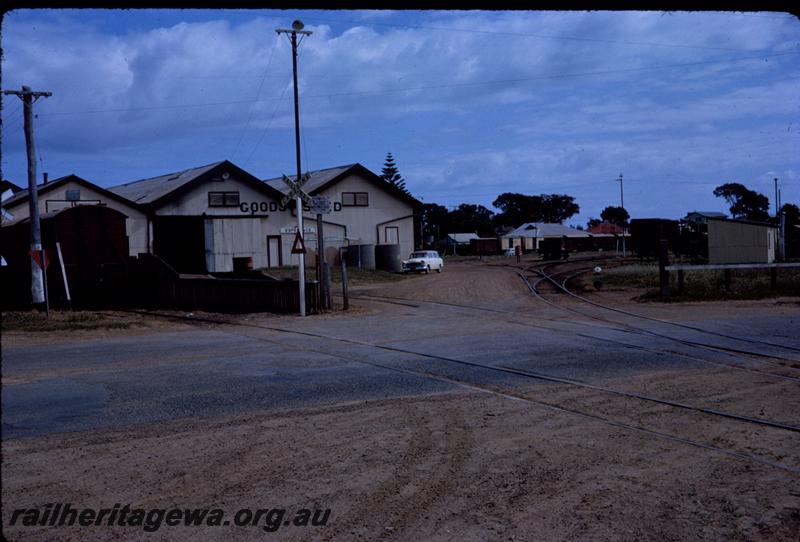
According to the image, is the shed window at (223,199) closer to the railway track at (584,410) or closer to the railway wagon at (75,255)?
the railway wagon at (75,255)

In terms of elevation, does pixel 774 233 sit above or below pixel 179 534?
above

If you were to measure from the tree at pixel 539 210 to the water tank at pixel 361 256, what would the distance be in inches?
3964

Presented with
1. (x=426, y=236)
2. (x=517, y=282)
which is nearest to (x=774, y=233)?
(x=517, y=282)

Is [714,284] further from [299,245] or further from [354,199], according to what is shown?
[354,199]

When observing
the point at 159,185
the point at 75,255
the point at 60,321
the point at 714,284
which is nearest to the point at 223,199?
the point at 159,185

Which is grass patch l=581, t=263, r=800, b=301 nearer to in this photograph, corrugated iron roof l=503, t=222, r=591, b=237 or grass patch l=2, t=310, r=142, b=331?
grass patch l=2, t=310, r=142, b=331

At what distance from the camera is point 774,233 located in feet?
129

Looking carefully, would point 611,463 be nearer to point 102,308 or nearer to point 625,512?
point 625,512

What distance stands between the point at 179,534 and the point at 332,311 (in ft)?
62.0

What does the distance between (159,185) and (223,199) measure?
6.39 meters

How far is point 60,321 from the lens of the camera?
73.8ft

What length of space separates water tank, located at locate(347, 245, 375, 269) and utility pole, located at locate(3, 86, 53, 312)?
22948 mm

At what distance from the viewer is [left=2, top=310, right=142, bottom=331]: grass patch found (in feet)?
70.0

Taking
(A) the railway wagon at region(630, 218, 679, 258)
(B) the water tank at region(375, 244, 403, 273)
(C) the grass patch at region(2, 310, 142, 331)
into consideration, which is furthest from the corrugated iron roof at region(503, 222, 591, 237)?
(C) the grass patch at region(2, 310, 142, 331)
